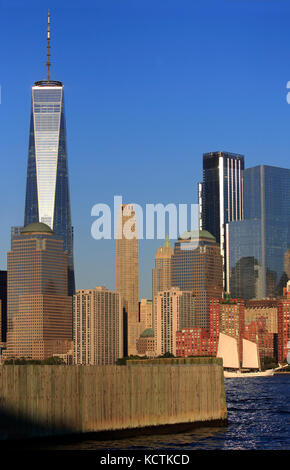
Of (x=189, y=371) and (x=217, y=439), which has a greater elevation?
(x=189, y=371)

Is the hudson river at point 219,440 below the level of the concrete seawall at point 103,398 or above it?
below

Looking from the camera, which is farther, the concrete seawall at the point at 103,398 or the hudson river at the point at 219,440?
the hudson river at the point at 219,440

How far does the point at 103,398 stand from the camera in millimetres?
53250

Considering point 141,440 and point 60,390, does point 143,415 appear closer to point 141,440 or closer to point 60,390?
point 141,440

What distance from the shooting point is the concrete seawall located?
160 feet

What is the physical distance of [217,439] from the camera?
55688 mm

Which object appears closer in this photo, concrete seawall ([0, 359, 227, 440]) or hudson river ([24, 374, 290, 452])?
concrete seawall ([0, 359, 227, 440])

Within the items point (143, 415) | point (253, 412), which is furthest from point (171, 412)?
point (253, 412)

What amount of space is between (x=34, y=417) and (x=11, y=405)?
1509 mm

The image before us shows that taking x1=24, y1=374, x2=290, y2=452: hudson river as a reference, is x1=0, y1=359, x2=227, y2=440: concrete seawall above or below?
above

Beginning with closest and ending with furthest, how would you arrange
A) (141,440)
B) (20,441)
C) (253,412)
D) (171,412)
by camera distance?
(20,441) < (141,440) < (171,412) < (253,412)

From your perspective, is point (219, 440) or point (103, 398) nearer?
point (103, 398)

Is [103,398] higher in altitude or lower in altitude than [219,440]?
higher

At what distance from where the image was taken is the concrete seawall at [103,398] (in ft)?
160
